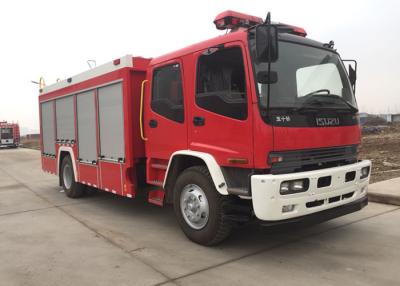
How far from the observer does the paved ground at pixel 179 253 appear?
4.07m

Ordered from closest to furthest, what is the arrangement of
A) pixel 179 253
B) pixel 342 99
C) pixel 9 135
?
pixel 179 253, pixel 342 99, pixel 9 135

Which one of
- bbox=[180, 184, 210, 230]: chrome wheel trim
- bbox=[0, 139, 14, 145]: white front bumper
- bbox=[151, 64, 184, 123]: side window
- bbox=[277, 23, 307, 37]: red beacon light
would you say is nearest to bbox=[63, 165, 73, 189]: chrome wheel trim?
bbox=[151, 64, 184, 123]: side window

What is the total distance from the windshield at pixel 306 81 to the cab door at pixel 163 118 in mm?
1368

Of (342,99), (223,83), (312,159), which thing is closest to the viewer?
(312,159)

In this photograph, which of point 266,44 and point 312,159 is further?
point 312,159

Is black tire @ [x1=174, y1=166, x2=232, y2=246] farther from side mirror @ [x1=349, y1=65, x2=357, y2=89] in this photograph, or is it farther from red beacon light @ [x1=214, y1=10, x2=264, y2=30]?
side mirror @ [x1=349, y1=65, x2=357, y2=89]

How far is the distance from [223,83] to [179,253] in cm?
212

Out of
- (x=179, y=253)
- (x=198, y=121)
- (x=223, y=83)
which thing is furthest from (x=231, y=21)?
(x=179, y=253)

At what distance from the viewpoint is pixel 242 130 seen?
4.40 m

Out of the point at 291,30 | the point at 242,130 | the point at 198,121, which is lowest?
the point at 242,130

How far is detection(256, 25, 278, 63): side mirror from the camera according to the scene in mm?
4008

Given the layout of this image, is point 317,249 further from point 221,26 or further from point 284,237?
point 221,26

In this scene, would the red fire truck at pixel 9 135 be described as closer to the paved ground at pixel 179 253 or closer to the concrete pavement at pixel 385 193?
the paved ground at pixel 179 253

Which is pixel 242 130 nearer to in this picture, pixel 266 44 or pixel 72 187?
pixel 266 44
